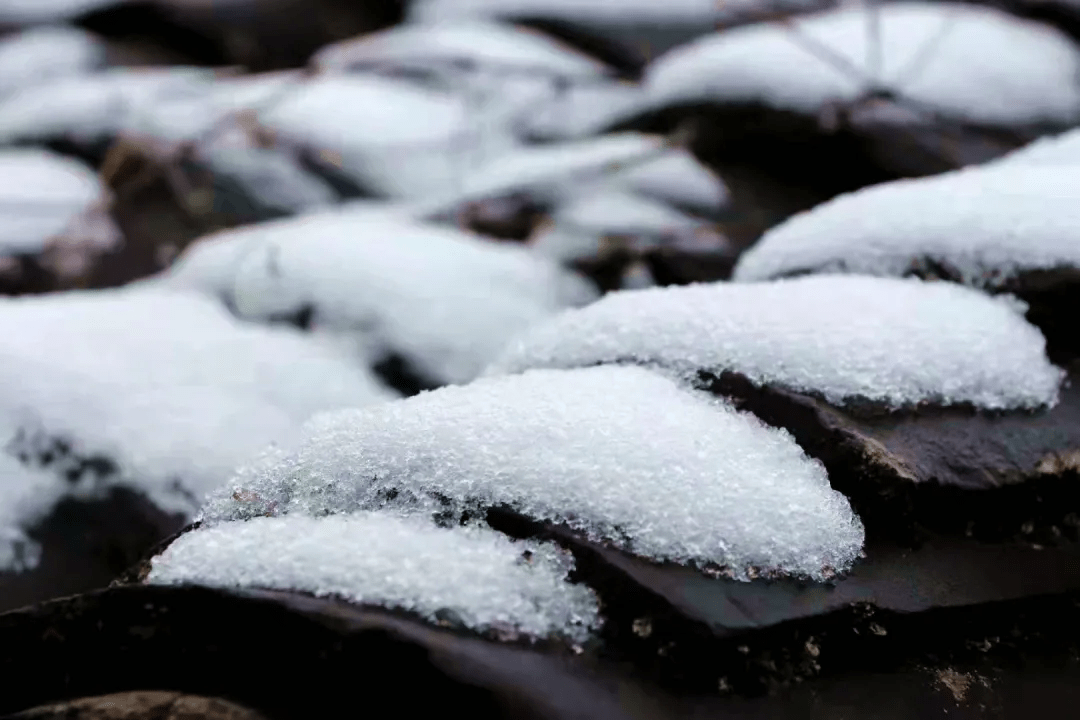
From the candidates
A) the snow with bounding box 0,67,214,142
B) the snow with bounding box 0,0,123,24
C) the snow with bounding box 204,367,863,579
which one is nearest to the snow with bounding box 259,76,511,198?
the snow with bounding box 0,67,214,142

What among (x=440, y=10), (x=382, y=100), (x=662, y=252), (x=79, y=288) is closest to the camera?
(x=662, y=252)

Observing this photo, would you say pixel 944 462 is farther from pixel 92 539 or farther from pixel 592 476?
pixel 92 539

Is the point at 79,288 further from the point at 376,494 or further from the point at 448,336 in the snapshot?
the point at 376,494

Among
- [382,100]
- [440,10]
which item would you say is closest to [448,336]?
[382,100]

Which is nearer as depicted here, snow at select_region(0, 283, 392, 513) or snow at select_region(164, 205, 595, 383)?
snow at select_region(0, 283, 392, 513)

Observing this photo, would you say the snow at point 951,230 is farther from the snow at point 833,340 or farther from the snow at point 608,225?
the snow at point 608,225

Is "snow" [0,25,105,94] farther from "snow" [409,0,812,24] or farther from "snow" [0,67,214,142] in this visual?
"snow" [409,0,812,24]
